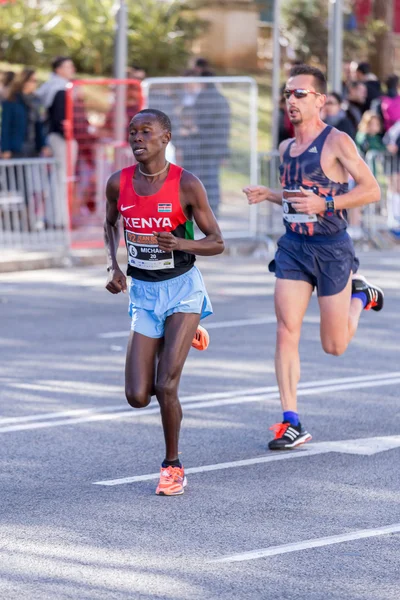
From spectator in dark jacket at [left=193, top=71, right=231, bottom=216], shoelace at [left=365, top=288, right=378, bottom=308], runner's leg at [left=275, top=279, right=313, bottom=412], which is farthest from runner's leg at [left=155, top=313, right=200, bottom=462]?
spectator in dark jacket at [left=193, top=71, right=231, bottom=216]

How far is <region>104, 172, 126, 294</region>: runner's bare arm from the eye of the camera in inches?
271

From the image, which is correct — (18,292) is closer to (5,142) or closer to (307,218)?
(5,142)

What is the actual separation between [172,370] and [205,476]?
73cm

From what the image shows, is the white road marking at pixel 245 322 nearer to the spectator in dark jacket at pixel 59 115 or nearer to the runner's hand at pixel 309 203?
the runner's hand at pixel 309 203

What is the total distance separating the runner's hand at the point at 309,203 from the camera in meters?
7.49

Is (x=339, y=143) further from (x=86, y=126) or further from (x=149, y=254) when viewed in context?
(x=86, y=126)

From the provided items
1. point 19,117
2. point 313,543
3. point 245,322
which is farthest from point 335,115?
point 313,543

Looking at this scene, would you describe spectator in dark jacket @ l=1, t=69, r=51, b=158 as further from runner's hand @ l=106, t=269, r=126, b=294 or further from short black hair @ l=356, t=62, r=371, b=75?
runner's hand @ l=106, t=269, r=126, b=294

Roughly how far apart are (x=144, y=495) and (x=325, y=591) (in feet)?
5.38

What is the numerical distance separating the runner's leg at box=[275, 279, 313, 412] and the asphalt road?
35cm

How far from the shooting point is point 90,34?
31.6 meters

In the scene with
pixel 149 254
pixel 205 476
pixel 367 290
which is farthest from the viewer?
pixel 367 290

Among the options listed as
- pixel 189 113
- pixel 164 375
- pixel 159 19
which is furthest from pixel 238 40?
pixel 164 375

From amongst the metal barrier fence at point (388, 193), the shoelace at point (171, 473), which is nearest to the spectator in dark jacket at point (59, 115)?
the metal barrier fence at point (388, 193)
